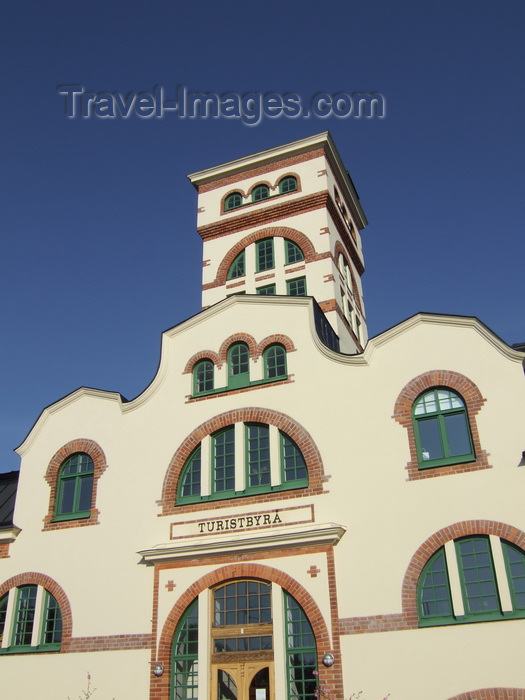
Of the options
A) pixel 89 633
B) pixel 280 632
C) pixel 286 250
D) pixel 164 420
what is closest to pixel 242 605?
pixel 280 632

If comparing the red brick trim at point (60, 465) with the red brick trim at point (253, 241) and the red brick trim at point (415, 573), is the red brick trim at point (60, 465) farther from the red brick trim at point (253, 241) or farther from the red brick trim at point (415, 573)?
the red brick trim at point (253, 241)

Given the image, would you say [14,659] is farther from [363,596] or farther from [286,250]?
[286,250]

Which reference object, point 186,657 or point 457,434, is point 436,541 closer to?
point 457,434

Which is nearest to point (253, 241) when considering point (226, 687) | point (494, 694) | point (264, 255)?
point (264, 255)

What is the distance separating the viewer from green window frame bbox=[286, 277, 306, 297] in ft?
90.4

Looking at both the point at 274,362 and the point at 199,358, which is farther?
the point at 199,358

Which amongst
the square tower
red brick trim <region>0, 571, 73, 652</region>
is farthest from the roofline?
red brick trim <region>0, 571, 73, 652</region>

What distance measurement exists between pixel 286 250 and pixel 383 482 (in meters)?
14.3

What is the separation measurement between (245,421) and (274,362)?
77.9 inches

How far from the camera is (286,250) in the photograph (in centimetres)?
2872

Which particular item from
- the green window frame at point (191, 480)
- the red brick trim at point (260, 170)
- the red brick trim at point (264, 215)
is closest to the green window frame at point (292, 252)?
the red brick trim at point (264, 215)

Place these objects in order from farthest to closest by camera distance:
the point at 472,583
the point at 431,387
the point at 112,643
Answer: the point at 112,643 < the point at 431,387 < the point at 472,583

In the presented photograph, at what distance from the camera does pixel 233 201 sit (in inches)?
1232

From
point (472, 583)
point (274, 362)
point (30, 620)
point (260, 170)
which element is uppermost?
point (260, 170)
